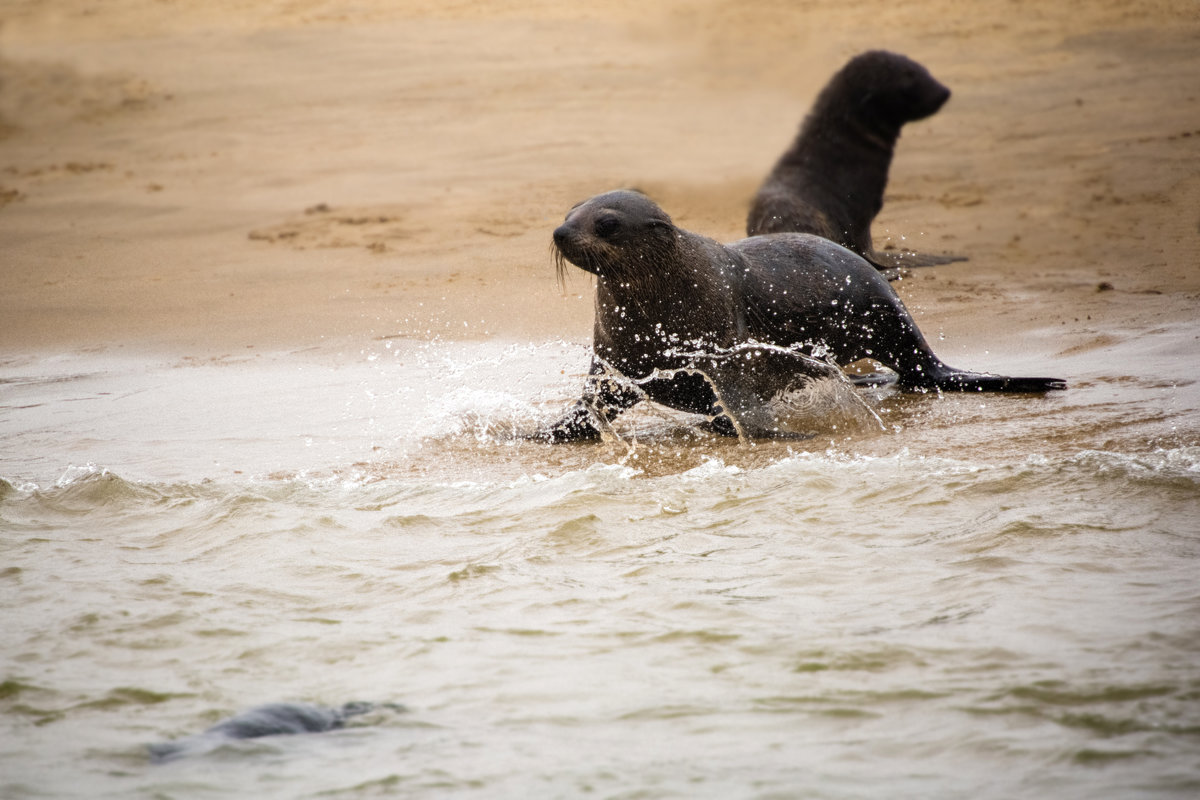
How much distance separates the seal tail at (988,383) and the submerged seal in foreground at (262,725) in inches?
157

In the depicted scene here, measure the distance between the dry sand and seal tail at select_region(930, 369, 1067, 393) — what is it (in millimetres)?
995

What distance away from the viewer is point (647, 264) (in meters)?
5.36

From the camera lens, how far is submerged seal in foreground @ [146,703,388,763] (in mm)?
2723

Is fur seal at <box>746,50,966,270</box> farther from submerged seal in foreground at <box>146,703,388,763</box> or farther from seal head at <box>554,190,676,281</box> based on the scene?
submerged seal in foreground at <box>146,703,388,763</box>

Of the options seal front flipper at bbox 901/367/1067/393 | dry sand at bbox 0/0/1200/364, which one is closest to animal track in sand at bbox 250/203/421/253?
dry sand at bbox 0/0/1200/364

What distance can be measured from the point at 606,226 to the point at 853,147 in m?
4.10

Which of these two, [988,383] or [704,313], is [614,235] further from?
[988,383]

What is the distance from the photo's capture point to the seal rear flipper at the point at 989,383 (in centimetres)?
585

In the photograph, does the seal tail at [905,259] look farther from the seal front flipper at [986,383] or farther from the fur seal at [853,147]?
the seal front flipper at [986,383]

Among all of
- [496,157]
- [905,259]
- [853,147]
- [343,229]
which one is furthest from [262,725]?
[496,157]

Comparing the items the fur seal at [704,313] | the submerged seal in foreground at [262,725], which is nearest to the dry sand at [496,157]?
the fur seal at [704,313]

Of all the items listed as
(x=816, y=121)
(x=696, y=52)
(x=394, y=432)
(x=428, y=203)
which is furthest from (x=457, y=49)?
(x=394, y=432)

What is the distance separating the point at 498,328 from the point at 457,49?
338 inches

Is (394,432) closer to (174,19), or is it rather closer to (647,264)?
(647,264)
